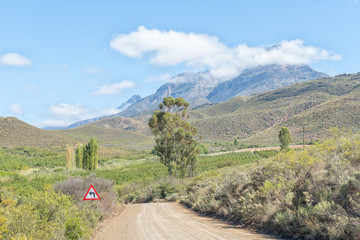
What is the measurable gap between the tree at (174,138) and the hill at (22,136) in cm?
7787

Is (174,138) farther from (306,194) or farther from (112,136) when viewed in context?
(112,136)

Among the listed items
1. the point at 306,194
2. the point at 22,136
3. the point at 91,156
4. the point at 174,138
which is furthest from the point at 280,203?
the point at 22,136

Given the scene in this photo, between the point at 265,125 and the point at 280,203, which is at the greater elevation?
the point at 265,125

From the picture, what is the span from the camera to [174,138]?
36.7 meters

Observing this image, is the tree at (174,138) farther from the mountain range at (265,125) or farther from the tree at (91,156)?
the mountain range at (265,125)

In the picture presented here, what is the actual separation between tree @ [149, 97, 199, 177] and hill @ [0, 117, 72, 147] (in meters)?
77.9

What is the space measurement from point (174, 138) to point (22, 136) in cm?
8844

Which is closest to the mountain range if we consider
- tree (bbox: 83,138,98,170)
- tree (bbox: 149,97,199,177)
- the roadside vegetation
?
tree (bbox: 83,138,98,170)

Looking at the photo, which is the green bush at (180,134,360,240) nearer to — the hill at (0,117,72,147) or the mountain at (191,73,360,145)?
the mountain at (191,73,360,145)

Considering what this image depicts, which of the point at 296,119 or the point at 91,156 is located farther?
the point at 296,119

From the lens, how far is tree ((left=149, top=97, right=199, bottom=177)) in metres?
36.5

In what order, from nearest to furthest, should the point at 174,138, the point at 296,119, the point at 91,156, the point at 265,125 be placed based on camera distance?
the point at 174,138
the point at 91,156
the point at 296,119
the point at 265,125

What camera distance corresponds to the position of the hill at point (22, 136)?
10069cm

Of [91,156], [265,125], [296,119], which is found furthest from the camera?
[265,125]
